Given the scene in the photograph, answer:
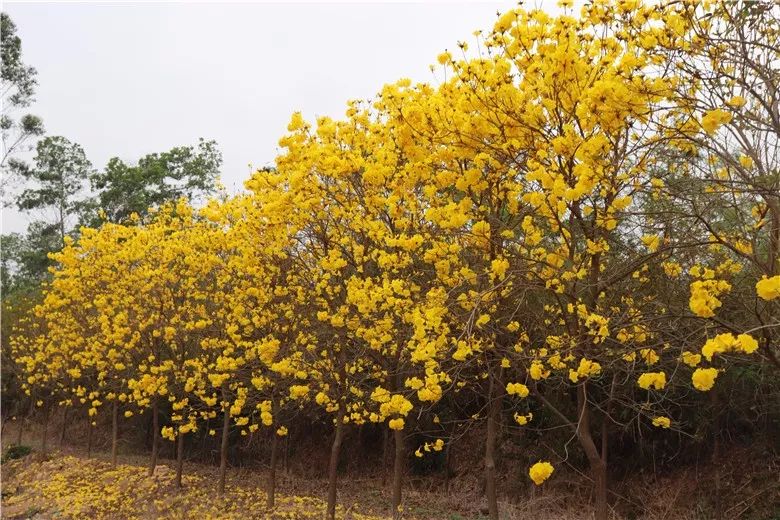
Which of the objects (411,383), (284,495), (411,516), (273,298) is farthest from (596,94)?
(284,495)

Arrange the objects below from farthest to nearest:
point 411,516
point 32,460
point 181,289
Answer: point 32,460 → point 181,289 → point 411,516

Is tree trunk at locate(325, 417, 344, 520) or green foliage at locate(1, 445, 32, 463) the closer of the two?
tree trunk at locate(325, 417, 344, 520)

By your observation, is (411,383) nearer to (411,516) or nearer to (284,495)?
(411,516)

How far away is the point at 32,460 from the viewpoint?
16.5 meters

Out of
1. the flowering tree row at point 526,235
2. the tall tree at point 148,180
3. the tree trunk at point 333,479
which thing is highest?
the tall tree at point 148,180

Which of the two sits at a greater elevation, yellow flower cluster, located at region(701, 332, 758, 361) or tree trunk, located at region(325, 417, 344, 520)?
yellow flower cluster, located at region(701, 332, 758, 361)

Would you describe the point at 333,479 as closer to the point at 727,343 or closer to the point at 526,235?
the point at 526,235

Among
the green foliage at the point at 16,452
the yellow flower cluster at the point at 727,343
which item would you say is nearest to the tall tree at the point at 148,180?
the green foliage at the point at 16,452

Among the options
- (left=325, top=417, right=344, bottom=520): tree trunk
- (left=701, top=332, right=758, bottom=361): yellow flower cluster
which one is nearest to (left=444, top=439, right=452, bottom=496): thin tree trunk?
(left=325, top=417, right=344, bottom=520): tree trunk

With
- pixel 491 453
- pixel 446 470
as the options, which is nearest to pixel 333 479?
pixel 491 453

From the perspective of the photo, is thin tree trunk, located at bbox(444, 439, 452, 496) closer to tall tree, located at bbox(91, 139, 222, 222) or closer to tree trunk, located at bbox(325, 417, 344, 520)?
tree trunk, located at bbox(325, 417, 344, 520)

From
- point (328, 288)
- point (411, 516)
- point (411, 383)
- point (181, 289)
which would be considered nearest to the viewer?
point (411, 383)

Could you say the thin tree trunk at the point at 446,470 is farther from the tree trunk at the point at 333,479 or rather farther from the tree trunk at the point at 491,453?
the tree trunk at the point at 491,453

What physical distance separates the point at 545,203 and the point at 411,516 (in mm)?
6950
